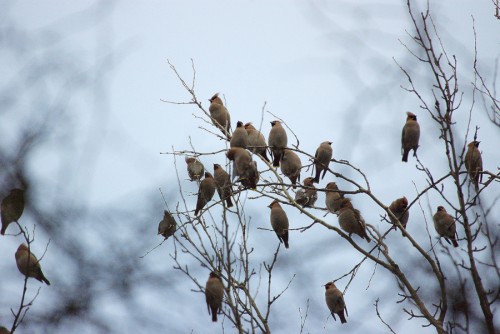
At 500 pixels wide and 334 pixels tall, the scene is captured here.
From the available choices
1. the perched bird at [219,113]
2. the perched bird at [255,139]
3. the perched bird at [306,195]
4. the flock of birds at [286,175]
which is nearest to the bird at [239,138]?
the flock of birds at [286,175]

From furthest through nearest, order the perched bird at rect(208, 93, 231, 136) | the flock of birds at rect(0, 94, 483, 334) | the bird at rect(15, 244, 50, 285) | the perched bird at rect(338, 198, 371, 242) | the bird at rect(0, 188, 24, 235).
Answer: the perched bird at rect(208, 93, 231, 136)
the perched bird at rect(338, 198, 371, 242)
the flock of birds at rect(0, 94, 483, 334)
the bird at rect(15, 244, 50, 285)
the bird at rect(0, 188, 24, 235)

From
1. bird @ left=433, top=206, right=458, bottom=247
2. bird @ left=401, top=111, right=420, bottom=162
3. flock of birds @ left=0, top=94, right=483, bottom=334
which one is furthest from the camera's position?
bird @ left=401, top=111, right=420, bottom=162

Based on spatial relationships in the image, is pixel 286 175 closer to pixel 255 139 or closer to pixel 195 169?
pixel 255 139

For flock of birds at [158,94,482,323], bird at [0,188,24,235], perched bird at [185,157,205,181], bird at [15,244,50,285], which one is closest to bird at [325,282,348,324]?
flock of birds at [158,94,482,323]

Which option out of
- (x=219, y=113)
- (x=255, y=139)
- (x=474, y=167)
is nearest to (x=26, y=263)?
(x=255, y=139)

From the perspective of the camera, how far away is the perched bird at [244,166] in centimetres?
568

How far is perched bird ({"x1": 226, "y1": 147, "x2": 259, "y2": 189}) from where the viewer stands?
568cm

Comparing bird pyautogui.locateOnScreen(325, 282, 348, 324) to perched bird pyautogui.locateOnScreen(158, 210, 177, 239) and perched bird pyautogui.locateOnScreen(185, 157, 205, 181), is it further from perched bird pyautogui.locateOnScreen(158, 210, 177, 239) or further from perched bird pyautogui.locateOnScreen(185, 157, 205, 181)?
perched bird pyautogui.locateOnScreen(185, 157, 205, 181)

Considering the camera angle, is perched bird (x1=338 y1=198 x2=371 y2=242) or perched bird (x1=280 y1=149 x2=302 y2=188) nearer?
perched bird (x1=338 y1=198 x2=371 y2=242)

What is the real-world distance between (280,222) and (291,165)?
597mm

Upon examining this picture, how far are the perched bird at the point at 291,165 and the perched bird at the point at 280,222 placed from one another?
0.32 metres

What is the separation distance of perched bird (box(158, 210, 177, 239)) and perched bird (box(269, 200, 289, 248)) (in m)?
1.01

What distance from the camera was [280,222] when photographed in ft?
21.6

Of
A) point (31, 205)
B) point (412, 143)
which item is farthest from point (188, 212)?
point (412, 143)
